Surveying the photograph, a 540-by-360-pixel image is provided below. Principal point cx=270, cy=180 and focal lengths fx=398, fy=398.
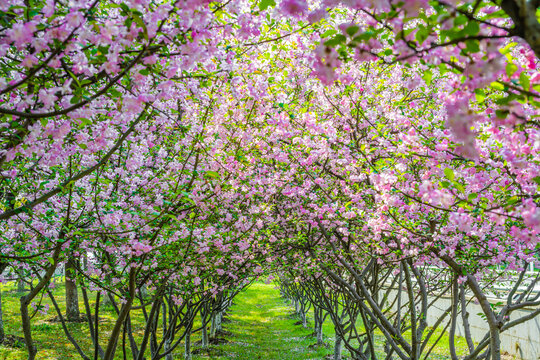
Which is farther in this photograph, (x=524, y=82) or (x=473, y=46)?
(x=524, y=82)

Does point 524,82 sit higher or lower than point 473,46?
lower

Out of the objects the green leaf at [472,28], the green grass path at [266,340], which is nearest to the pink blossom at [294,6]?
the green leaf at [472,28]

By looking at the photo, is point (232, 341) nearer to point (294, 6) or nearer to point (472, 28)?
point (294, 6)

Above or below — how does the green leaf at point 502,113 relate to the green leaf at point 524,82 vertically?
below

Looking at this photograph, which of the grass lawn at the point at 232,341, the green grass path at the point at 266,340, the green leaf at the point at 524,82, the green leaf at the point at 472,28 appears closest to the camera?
the green leaf at the point at 472,28

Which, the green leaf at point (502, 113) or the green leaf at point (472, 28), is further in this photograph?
the green leaf at point (502, 113)

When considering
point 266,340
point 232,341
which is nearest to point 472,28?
point 232,341

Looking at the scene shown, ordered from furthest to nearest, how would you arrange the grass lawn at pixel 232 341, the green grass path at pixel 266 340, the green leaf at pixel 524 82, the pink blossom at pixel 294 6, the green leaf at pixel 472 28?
the green grass path at pixel 266 340 → the grass lawn at pixel 232 341 → the pink blossom at pixel 294 6 → the green leaf at pixel 524 82 → the green leaf at pixel 472 28

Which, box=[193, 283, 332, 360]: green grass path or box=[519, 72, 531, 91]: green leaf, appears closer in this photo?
box=[519, 72, 531, 91]: green leaf

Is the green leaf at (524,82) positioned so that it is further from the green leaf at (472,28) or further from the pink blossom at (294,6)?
the pink blossom at (294,6)

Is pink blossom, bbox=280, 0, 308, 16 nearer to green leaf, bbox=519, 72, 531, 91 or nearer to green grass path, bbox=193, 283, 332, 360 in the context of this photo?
green leaf, bbox=519, 72, 531, 91

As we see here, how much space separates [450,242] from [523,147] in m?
3.09

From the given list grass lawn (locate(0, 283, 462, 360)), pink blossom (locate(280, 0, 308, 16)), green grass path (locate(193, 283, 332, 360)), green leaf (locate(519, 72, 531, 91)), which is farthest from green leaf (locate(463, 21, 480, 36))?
green grass path (locate(193, 283, 332, 360))

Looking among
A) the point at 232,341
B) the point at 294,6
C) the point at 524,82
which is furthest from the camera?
the point at 232,341
